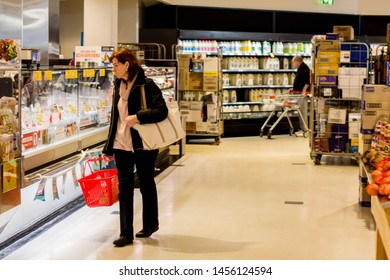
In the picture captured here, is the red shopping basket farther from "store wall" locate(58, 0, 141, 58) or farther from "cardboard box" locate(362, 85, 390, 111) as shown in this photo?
"store wall" locate(58, 0, 141, 58)

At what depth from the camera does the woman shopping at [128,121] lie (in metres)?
5.38

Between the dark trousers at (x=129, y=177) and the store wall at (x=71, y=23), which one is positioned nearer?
the dark trousers at (x=129, y=177)

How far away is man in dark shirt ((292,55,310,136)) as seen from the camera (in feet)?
44.3

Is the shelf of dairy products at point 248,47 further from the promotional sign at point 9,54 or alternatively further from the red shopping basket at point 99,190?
the promotional sign at point 9,54

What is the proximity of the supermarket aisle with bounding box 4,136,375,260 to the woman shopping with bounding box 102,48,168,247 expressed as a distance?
40 centimetres

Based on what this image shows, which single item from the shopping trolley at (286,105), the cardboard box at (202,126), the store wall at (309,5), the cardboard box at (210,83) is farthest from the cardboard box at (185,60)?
the shopping trolley at (286,105)

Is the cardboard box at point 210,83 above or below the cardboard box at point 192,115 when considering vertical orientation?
above

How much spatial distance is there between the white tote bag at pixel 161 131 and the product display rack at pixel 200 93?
643cm

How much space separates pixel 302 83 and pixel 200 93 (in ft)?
8.08

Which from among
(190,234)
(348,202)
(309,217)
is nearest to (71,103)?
(190,234)

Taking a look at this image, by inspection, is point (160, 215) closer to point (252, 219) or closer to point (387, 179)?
point (252, 219)

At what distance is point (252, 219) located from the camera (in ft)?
21.4

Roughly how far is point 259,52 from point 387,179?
35.0ft

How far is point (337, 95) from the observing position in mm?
9688
